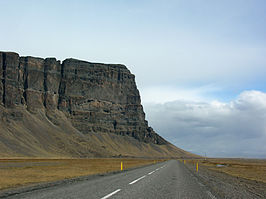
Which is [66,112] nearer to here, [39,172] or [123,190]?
[39,172]

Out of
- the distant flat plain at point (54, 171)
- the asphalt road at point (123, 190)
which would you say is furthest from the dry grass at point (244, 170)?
the asphalt road at point (123, 190)

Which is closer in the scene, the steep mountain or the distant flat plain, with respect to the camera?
the distant flat plain

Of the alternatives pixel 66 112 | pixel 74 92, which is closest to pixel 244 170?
pixel 66 112

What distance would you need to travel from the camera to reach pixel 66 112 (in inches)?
6427

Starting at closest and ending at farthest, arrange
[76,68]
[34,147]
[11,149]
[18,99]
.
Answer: [11,149]
[34,147]
[18,99]
[76,68]

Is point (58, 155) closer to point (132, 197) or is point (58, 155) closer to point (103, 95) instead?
point (103, 95)

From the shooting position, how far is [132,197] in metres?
11.5

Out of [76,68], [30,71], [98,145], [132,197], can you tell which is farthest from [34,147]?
[132,197]

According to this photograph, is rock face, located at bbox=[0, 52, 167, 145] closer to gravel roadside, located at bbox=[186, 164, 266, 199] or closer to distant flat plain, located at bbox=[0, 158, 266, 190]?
distant flat plain, located at bbox=[0, 158, 266, 190]

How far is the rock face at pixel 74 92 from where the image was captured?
472 feet

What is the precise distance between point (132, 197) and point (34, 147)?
360ft

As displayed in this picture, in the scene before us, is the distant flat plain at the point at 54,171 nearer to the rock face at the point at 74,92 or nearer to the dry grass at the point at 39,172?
the dry grass at the point at 39,172

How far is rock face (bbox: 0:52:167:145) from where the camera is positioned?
144m

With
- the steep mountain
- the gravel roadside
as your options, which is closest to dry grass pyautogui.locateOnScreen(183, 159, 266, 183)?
the gravel roadside
